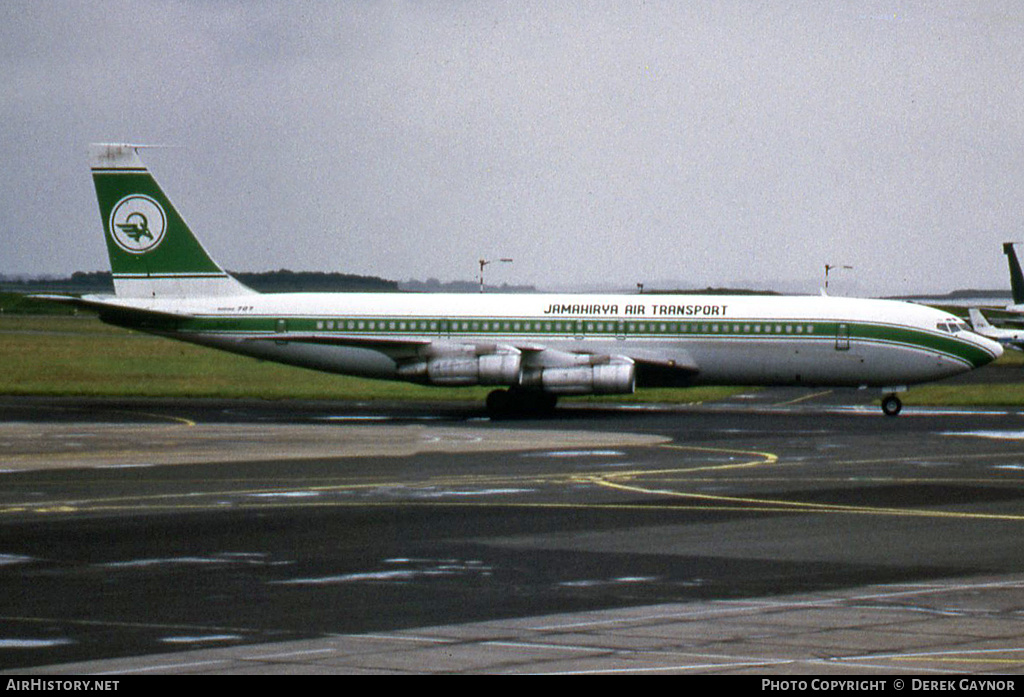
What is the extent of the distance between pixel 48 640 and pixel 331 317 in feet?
130

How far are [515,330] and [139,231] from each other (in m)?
14.0

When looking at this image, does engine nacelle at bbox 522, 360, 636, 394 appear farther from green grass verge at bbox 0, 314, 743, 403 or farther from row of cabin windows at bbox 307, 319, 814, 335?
green grass verge at bbox 0, 314, 743, 403

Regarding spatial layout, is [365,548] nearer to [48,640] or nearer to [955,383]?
[48,640]

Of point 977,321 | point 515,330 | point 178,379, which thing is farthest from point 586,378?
point 977,321

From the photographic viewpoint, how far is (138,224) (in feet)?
181

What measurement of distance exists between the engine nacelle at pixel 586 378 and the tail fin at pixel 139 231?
11244mm

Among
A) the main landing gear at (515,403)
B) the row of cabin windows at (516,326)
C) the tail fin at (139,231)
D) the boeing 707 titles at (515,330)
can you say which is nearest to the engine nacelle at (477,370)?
the boeing 707 titles at (515,330)

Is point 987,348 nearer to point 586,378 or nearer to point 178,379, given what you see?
point 586,378

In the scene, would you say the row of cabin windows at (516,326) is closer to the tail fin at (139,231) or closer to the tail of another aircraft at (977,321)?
the tail fin at (139,231)

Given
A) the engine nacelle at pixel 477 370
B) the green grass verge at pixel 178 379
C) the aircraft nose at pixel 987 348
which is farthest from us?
the green grass verge at pixel 178 379

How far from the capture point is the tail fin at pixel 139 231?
54.9m

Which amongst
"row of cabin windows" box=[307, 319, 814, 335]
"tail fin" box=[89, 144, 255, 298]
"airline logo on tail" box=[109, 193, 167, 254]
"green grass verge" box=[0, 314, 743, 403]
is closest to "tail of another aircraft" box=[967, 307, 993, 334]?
"green grass verge" box=[0, 314, 743, 403]

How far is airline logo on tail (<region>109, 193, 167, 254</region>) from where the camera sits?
55.0m

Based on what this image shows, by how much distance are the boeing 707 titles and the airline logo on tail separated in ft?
0.16
